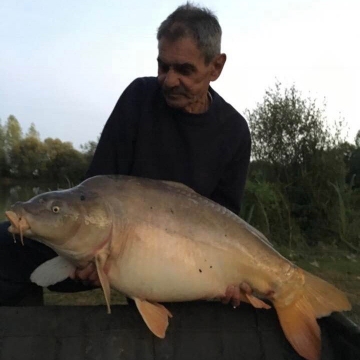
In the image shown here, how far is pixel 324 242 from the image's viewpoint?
214 inches

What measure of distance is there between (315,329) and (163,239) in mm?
437

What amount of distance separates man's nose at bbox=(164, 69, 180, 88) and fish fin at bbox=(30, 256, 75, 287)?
2.18ft

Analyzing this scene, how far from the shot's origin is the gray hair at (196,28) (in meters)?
1.72

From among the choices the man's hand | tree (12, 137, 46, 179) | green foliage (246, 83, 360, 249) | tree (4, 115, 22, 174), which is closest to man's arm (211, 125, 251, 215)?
the man's hand

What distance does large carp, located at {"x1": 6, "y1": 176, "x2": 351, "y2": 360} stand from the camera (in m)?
1.26

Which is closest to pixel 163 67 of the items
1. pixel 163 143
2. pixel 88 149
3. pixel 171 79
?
pixel 171 79

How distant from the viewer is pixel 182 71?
1.73 metres

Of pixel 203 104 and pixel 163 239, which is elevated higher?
pixel 203 104

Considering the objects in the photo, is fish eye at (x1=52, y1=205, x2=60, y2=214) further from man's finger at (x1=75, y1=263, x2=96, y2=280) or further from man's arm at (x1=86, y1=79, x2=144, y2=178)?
man's arm at (x1=86, y1=79, x2=144, y2=178)

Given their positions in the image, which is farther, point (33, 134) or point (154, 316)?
point (33, 134)

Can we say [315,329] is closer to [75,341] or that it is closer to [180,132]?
[75,341]

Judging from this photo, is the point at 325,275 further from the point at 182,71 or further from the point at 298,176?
the point at 298,176

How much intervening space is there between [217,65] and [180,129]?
0.25 meters

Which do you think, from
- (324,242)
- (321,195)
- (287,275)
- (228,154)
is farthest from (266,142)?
(287,275)
